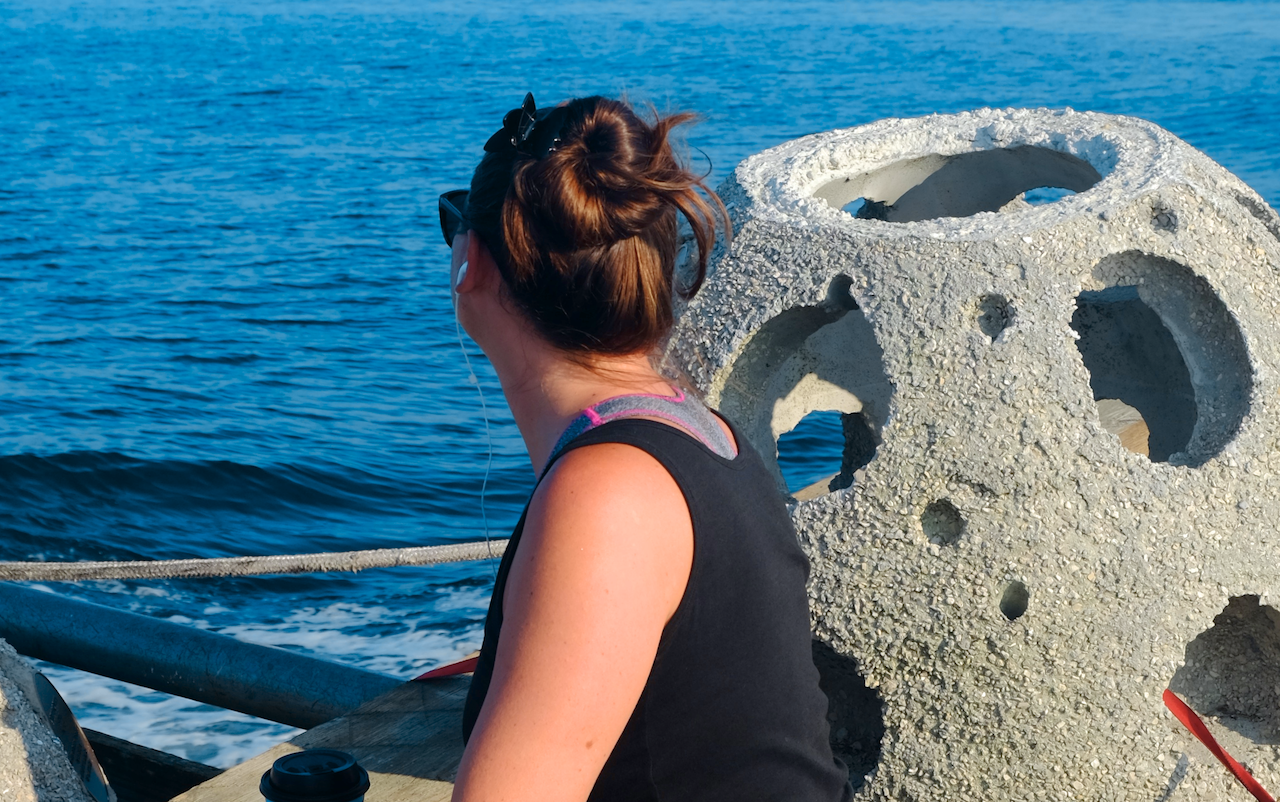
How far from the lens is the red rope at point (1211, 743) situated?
110 inches

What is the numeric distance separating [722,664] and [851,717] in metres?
1.58

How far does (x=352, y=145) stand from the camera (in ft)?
72.3

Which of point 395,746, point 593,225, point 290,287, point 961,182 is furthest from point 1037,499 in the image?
point 290,287

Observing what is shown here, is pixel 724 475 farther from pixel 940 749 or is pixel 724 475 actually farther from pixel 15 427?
pixel 15 427

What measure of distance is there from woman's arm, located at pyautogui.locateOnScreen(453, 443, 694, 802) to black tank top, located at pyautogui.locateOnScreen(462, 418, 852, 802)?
2.4 inches

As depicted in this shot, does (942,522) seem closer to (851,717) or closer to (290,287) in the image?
(851,717)

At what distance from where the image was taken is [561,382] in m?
1.89

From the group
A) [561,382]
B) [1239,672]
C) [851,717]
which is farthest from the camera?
[851,717]

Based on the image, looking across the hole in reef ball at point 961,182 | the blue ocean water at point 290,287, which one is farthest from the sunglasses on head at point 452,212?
the hole in reef ball at point 961,182

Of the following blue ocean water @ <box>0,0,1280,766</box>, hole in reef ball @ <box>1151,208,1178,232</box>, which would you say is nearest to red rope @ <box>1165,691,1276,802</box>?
hole in reef ball @ <box>1151,208,1178,232</box>

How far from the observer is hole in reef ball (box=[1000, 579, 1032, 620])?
2.71 metres

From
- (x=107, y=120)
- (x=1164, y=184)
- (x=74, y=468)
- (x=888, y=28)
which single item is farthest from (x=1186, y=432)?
(x=888, y=28)

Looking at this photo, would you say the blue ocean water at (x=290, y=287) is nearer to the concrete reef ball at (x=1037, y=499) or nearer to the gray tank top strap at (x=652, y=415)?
the gray tank top strap at (x=652, y=415)

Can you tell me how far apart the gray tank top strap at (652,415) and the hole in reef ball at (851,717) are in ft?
4.44
